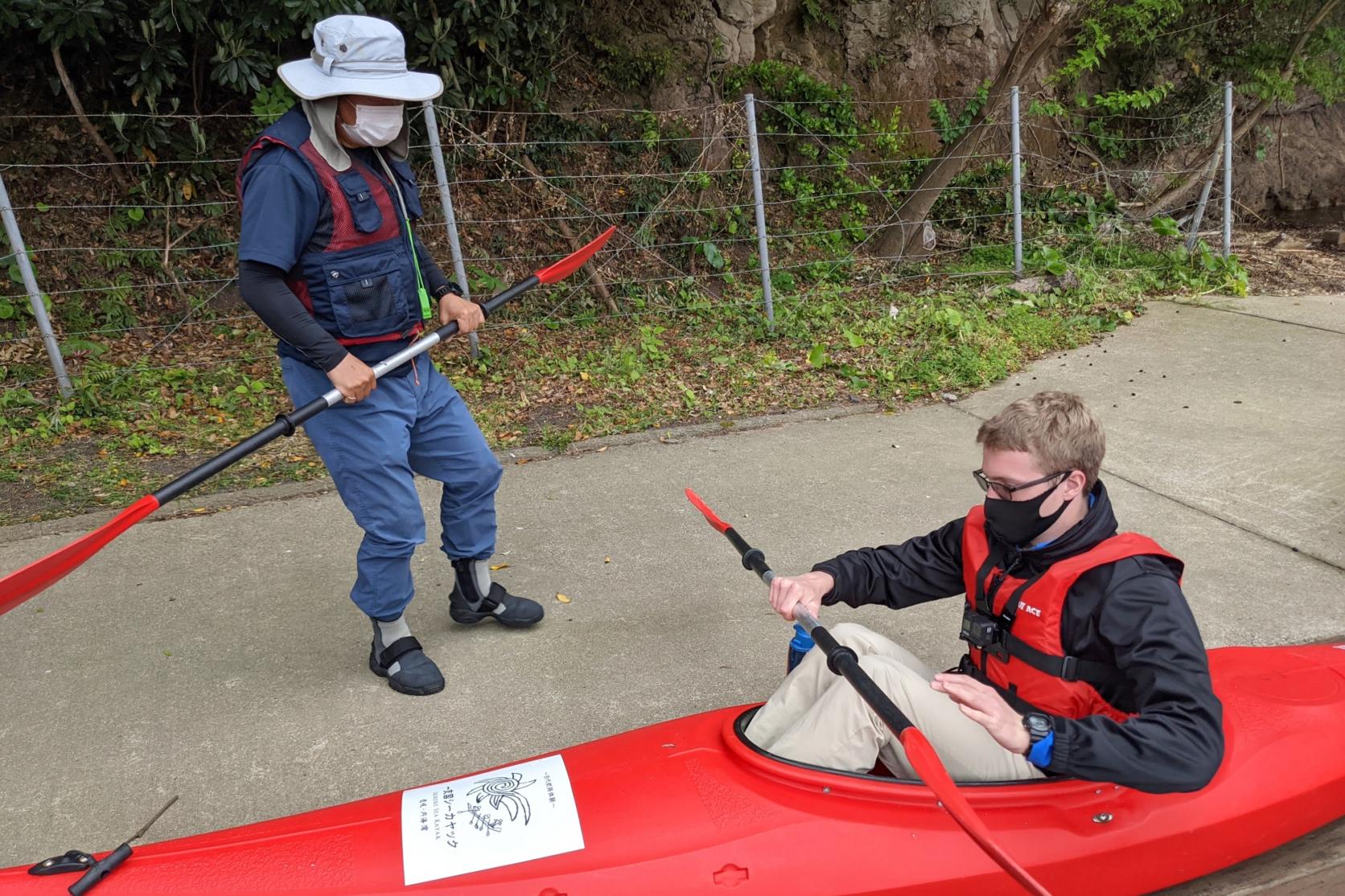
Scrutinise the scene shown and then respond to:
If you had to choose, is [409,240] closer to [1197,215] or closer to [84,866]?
[84,866]

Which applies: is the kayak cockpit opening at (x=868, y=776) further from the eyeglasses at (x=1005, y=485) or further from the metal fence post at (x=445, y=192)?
the metal fence post at (x=445, y=192)

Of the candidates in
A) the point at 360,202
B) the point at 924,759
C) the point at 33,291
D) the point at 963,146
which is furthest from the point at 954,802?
the point at 963,146

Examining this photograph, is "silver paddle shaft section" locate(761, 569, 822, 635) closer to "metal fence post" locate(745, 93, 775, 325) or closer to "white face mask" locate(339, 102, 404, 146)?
"white face mask" locate(339, 102, 404, 146)

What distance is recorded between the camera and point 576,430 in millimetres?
5375

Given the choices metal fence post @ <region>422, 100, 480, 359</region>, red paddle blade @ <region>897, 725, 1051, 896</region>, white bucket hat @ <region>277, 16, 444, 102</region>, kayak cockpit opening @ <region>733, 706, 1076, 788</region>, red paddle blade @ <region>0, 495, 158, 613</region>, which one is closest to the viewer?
red paddle blade @ <region>897, 725, 1051, 896</region>

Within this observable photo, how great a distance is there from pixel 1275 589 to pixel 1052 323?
11.7 feet

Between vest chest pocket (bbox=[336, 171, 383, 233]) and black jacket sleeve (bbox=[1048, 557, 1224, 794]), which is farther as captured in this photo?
vest chest pocket (bbox=[336, 171, 383, 233])

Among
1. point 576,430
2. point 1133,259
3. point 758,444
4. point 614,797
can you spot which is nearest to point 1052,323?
point 1133,259

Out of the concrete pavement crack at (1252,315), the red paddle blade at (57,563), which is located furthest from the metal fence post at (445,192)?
the concrete pavement crack at (1252,315)

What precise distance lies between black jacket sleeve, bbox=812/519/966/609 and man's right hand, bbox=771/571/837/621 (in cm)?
6

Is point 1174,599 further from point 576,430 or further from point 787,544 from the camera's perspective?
point 576,430

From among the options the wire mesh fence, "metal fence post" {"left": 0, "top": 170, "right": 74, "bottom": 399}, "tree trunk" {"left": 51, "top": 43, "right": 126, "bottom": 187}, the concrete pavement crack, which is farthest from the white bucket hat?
the concrete pavement crack

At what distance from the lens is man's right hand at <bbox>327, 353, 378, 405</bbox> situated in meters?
2.74

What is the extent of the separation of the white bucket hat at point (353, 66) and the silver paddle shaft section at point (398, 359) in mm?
681
